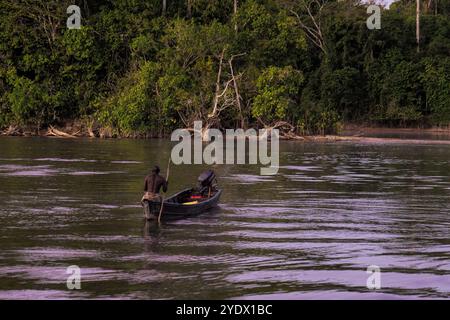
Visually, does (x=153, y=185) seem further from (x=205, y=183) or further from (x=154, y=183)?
(x=205, y=183)

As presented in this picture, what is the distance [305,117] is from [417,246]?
145 feet

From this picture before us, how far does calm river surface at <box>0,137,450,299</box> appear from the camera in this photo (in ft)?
48.1

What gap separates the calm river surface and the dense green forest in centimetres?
2412

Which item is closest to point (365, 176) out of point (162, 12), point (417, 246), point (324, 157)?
point (324, 157)

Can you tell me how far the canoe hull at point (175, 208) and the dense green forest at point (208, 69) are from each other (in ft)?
115

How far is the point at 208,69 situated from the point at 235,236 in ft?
141

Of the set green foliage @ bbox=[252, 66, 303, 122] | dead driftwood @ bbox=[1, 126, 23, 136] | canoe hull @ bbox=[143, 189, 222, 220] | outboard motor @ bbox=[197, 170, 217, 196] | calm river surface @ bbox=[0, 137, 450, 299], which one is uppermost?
green foliage @ bbox=[252, 66, 303, 122]

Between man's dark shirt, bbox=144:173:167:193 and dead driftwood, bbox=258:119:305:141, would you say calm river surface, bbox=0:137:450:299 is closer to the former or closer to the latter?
man's dark shirt, bbox=144:173:167:193

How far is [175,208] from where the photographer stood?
72.2ft

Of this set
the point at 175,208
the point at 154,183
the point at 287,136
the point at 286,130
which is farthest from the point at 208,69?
the point at 154,183

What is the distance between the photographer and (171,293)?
46.3 ft

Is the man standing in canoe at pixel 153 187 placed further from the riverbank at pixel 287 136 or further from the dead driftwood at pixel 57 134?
the dead driftwood at pixel 57 134

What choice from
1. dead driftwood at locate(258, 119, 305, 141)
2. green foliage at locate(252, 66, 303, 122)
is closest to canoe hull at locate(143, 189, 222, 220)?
green foliage at locate(252, 66, 303, 122)
